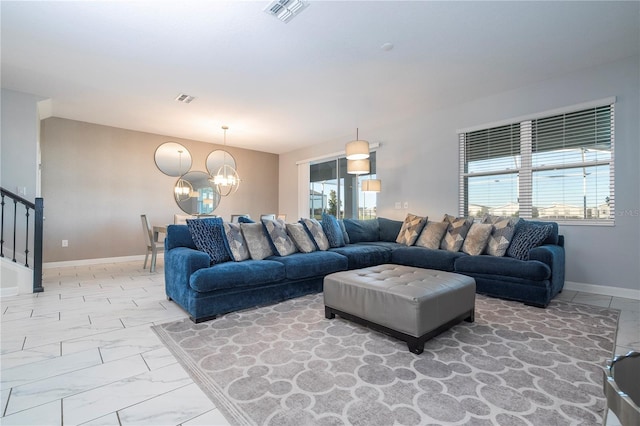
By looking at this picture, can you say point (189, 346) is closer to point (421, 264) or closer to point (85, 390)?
point (85, 390)

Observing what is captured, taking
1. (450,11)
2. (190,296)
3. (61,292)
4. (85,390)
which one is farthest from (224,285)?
(450,11)

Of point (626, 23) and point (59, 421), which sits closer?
point (59, 421)

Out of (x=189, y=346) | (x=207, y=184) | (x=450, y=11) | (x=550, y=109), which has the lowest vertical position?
(x=189, y=346)

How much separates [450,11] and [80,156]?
620 centimetres

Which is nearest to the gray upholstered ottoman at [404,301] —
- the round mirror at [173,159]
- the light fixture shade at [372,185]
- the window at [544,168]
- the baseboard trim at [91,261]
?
the window at [544,168]

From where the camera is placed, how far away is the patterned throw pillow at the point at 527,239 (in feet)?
10.7

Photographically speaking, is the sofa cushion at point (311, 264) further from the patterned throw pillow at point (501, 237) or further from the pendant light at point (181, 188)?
the pendant light at point (181, 188)

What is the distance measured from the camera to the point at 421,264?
3.86m

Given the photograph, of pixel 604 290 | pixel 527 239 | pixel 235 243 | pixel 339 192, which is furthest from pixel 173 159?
A: pixel 604 290

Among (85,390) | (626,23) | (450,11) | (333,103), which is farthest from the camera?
(333,103)

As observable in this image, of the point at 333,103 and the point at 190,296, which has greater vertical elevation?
the point at 333,103

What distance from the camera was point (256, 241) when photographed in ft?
10.9

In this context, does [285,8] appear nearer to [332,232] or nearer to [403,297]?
[403,297]

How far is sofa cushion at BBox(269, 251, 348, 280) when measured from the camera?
3.18 metres
